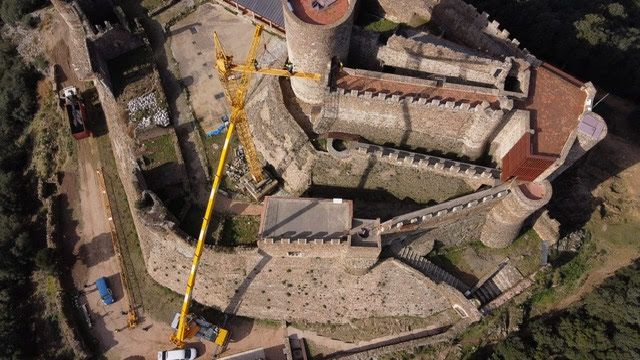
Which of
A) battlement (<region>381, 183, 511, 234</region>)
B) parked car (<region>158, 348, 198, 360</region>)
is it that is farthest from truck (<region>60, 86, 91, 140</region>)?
battlement (<region>381, 183, 511, 234</region>)

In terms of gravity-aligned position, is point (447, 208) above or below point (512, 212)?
above

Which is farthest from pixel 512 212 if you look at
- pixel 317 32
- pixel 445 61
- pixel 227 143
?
pixel 227 143

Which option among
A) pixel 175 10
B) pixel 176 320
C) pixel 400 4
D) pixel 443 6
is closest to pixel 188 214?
pixel 176 320

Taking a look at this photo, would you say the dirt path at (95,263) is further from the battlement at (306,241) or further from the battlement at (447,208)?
the battlement at (447,208)

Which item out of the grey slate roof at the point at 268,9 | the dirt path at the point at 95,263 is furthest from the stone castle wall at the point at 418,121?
the dirt path at the point at 95,263

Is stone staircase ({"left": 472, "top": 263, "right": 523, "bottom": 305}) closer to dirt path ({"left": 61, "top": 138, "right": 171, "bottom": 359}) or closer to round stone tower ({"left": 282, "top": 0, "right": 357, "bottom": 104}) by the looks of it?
round stone tower ({"left": 282, "top": 0, "right": 357, "bottom": 104})

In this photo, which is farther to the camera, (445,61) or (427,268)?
(427,268)

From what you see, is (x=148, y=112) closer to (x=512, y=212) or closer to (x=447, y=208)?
(x=447, y=208)
